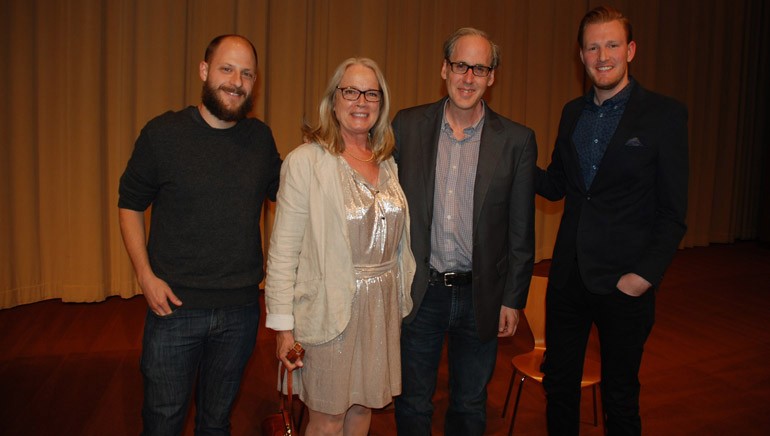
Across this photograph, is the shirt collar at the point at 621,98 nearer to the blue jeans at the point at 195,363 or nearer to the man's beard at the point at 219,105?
the man's beard at the point at 219,105

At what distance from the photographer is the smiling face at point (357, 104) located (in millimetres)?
2117

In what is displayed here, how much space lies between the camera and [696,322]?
206 inches

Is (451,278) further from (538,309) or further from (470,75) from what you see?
(538,309)

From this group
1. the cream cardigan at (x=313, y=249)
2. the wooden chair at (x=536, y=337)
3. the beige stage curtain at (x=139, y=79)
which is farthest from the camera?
the beige stage curtain at (x=139, y=79)

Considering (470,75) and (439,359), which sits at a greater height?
(470,75)

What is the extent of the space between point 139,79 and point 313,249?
3.66 meters

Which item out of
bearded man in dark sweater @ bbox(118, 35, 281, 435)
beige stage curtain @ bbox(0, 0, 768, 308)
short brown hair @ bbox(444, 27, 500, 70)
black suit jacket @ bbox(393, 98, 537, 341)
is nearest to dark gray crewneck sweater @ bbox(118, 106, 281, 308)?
bearded man in dark sweater @ bbox(118, 35, 281, 435)

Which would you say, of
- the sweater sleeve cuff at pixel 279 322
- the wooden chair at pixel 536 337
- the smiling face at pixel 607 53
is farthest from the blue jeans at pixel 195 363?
the smiling face at pixel 607 53

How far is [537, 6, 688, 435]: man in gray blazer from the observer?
227 cm

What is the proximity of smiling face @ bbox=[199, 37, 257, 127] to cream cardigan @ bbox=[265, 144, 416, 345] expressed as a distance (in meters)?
0.28

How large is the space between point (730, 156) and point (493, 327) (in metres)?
8.37

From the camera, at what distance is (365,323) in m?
2.12

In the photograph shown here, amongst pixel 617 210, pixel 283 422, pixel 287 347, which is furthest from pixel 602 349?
pixel 283 422

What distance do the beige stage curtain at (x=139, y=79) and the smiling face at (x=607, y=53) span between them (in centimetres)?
376
